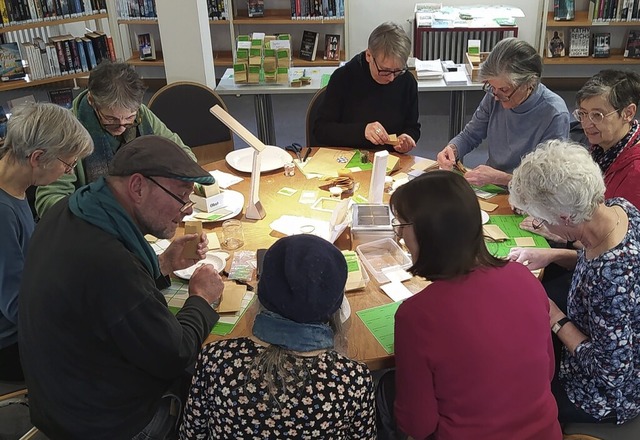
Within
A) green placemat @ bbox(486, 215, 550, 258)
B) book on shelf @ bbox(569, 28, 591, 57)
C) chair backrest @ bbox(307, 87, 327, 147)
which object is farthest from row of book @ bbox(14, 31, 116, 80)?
book on shelf @ bbox(569, 28, 591, 57)

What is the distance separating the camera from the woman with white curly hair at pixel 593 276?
170 centimetres

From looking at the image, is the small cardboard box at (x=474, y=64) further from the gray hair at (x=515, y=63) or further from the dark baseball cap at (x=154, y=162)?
the dark baseball cap at (x=154, y=162)

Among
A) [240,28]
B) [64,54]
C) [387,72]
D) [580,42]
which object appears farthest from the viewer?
[240,28]

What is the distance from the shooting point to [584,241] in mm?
1790

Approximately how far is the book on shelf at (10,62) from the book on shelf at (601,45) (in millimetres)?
5032

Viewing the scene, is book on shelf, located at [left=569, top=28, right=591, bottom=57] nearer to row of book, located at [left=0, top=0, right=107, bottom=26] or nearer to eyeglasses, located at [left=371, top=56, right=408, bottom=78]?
eyeglasses, located at [left=371, top=56, right=408, bottom=78]

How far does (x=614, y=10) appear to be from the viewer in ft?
18.5

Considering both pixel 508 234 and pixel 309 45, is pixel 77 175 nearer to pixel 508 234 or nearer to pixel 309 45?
pixel 508 234

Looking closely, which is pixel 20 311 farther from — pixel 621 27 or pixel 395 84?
pixel 621 27

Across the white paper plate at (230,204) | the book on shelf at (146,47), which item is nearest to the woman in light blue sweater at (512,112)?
the white paper plate at (230,204)

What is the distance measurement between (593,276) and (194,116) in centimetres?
256

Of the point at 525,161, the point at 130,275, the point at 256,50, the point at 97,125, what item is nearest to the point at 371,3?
the point at 256,50

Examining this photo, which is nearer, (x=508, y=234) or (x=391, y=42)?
(x=508, y=234)

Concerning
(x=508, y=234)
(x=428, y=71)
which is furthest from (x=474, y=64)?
(x=508, y=234)
